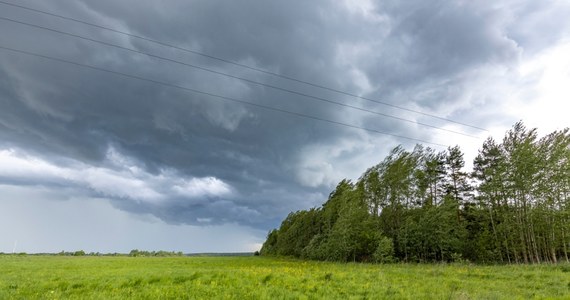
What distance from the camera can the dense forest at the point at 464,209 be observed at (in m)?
39.1

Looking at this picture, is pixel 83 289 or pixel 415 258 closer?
pixel 83 289

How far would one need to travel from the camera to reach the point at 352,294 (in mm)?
14781

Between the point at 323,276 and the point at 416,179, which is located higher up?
the point at 416,179

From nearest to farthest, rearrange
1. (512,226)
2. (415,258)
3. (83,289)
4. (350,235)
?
(83,289) → (512,226) → (415,258) → (350,235)

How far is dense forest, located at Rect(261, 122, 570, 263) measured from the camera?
128 feet

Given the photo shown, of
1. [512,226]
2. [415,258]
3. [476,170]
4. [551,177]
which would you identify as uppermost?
[476,170]

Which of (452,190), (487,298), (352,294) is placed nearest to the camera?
(487,298)

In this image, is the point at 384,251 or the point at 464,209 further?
the point at 464,209

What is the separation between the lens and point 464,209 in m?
54.5

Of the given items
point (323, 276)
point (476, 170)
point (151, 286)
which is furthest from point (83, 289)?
point (476, 170)

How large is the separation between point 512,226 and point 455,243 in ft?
26.9

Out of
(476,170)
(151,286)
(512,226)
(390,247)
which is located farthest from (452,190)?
(151,286)

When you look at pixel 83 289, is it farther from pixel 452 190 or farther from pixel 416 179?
pixel 452 190

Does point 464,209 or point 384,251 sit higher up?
point 464,209
